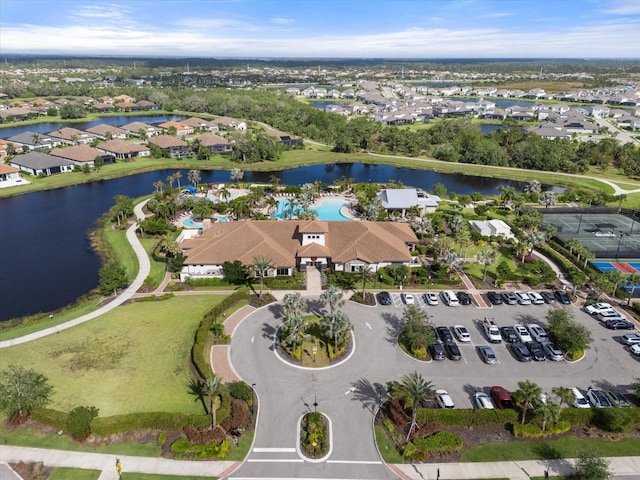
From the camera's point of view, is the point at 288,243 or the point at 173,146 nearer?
the point at 288,243

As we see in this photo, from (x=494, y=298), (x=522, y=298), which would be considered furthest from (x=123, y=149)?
(x=522, y=298)

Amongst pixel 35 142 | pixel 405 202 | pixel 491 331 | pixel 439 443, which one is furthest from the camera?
pixel 35 142

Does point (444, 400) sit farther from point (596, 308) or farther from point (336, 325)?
point (596, 308)

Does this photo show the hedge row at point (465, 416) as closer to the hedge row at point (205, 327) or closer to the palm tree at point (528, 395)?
the palm tree at point (528, 395)

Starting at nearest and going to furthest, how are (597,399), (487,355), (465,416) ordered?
(465,416) → (597,399) → (487,355)

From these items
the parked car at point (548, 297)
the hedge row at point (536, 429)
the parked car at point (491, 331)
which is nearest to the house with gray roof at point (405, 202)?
the parked car at point (548, 297)

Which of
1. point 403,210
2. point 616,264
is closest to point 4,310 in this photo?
point 403,210

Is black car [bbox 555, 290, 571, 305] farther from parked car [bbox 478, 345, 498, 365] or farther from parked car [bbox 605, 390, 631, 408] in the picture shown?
parked car [bbox 605, 390, 631, 408]

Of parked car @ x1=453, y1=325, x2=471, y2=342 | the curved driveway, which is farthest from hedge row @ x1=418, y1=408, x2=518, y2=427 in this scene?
the curved driveway
